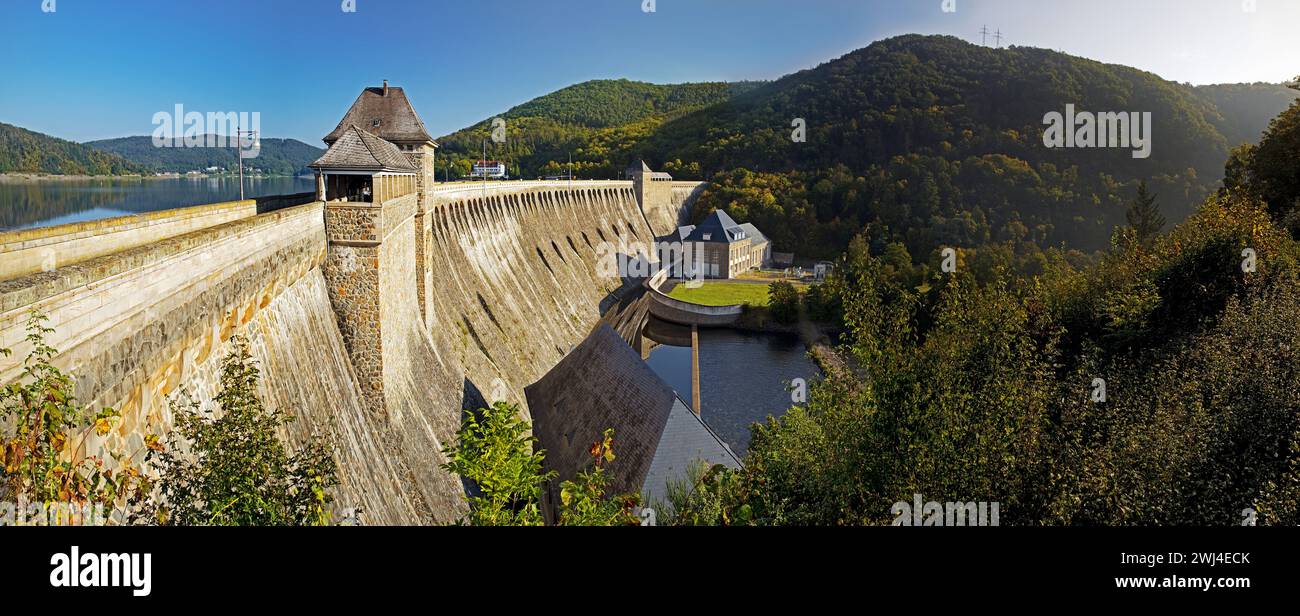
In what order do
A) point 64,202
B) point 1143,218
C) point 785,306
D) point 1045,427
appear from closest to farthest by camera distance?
point 1045,427
point 64,202
point 1143,218
point 785,306

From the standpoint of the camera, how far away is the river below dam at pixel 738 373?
3503cm

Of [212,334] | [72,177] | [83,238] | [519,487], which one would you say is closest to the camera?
[83,238]

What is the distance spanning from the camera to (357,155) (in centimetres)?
1636

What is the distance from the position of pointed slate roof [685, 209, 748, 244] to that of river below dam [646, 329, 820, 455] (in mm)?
18086

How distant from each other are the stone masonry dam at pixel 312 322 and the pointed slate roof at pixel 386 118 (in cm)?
187

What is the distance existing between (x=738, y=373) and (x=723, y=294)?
19018mm

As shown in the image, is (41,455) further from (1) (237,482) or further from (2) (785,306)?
(2) (785,306)

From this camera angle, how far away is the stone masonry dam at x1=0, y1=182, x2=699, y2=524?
24.7ft

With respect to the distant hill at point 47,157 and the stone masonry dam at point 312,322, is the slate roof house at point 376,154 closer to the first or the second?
the stone masonry dam at point 312,322

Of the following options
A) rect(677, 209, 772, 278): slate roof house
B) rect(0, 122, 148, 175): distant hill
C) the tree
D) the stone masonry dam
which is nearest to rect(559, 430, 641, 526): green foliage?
the stone masonry dam

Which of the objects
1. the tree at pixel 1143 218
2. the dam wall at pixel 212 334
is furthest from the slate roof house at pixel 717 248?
the dam wall at pixel 212 334

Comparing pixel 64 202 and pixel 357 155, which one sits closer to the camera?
pixel 357 155

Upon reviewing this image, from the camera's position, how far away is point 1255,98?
3703 inches

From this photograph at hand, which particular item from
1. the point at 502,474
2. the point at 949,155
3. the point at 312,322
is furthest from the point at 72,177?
the point at 949,155
